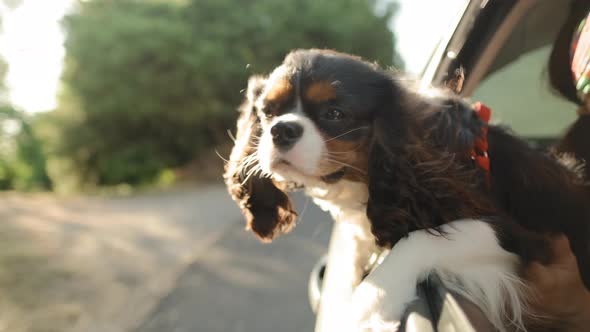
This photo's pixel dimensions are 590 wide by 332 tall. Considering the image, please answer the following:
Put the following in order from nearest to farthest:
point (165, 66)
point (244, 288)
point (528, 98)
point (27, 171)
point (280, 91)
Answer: point (280, 91) < point (528, 98) < point (244, 288) < point (165, 66) < point (27, 171)

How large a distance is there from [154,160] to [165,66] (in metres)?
2.76

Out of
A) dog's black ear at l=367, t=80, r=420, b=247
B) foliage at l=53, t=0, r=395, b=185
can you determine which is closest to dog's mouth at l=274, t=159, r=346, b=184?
dog's black ear at l=367, t=80, r=420, b=247

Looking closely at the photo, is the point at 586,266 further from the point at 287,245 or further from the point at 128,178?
the point at 128,178

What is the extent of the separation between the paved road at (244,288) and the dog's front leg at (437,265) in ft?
3.45

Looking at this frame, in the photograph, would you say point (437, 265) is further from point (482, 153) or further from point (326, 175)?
point (326, 175)

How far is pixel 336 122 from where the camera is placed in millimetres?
1928

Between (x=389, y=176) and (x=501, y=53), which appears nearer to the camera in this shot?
(x=389, y=176)

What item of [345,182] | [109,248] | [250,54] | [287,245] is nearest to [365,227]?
[345,182]

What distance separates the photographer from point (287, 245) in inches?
266

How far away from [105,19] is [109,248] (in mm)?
10346

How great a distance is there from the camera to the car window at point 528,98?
227cm

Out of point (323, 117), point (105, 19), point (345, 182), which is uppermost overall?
point (105, 19)

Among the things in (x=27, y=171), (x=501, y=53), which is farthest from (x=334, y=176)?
(x=27, y=171)

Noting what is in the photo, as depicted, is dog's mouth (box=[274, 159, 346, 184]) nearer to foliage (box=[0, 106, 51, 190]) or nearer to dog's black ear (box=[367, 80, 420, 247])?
dog's black ear (box=[367, 80, 420, 247])
